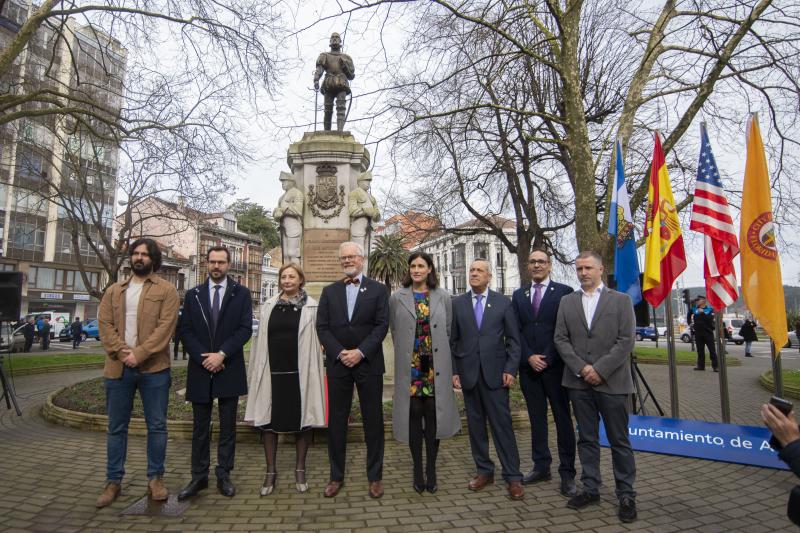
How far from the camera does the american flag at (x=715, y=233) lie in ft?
18.0

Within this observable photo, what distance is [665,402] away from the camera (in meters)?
9.04

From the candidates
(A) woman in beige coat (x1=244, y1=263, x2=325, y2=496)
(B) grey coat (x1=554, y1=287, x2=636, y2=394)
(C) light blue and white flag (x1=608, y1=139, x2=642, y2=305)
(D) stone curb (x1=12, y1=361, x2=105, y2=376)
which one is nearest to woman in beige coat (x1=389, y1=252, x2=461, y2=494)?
(A) woman in beige coat (x1=244, y1=263, x2=325, y2=496)

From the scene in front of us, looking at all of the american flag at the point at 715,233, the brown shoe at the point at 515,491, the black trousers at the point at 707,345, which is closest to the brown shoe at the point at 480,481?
the brown shoe at the point at 515,491

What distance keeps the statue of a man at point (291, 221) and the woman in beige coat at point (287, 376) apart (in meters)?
3.56

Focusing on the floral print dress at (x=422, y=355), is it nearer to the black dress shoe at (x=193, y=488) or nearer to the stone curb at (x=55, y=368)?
the black dress shoe at (x=193, y=488)

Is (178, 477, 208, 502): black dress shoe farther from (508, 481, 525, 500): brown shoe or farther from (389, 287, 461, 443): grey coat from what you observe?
(508, 481, 525, 500): brown shoe

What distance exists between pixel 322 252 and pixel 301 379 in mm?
3927

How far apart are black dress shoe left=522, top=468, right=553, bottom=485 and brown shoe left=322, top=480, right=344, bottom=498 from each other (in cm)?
174

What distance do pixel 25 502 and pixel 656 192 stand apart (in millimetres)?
7378

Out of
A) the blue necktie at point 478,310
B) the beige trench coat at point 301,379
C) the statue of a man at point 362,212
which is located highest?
the statue of a man at point 362,212

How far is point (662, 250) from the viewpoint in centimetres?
597

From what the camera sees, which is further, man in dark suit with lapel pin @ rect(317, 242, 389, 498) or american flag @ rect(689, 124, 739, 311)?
american flag @ rect(689, 124, 739, 311)

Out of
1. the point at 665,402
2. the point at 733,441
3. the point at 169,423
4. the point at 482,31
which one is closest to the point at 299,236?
the point at 169,423

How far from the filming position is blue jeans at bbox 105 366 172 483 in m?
4.04
